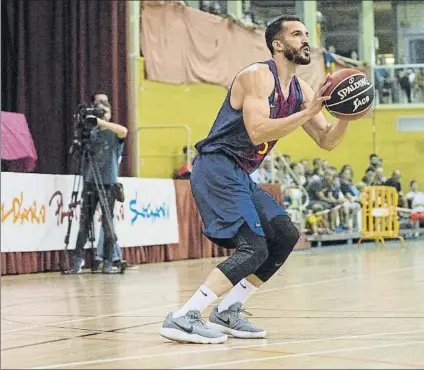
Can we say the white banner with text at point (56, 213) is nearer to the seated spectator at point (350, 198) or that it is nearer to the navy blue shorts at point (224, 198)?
the navy blue shorts at point (224, 198)

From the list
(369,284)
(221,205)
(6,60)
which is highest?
(6,60)

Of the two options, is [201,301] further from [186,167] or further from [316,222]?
[316,222]

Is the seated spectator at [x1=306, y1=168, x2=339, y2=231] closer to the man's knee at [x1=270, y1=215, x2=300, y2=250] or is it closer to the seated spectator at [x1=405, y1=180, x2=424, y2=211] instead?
the seated spectator at [x1=405, y1=180, x2=424, y2=211]

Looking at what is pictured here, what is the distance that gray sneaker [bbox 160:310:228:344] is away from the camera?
4.61m

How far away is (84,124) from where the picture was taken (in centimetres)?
1068

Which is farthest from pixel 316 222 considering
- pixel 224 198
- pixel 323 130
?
pixel 224 198

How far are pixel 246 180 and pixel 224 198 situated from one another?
0.72 ft

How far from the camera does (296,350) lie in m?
4.34

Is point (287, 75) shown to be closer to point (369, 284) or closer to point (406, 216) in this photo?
point (369, 284)

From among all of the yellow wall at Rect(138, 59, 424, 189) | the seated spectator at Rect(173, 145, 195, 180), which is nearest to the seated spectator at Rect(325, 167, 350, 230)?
the yellow wall at Rect(138, 59, 424, 189)

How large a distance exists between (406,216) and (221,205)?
56.8ft

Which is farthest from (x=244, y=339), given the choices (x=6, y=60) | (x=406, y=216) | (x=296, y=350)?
(x=406, y=216)

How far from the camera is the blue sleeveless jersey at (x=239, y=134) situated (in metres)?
4.95

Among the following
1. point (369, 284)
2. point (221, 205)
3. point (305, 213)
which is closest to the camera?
point (221, 205)
